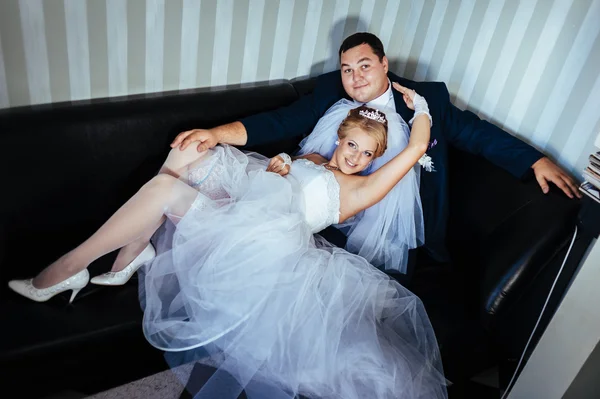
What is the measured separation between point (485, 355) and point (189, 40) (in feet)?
5.42

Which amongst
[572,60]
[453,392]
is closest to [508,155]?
[572,60]

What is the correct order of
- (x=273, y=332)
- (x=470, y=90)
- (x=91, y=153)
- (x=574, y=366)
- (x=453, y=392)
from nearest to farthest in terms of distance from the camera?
(x=273, y=332), (x=574, y=366), (x=91, y=153), (x=453, y=392), (x=470, y=90)

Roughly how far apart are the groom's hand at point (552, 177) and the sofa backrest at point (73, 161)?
1.20m

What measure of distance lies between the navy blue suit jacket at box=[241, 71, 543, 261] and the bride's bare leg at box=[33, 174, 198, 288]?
426 mm

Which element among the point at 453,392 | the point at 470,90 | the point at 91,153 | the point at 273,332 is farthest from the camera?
the point at 470,90

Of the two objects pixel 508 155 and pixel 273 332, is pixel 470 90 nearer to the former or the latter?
pixel 508 155

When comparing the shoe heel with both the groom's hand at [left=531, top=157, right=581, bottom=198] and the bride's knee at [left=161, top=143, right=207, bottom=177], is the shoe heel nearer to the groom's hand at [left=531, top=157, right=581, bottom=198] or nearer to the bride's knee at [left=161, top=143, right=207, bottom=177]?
the bride's knee at [left=161, top=143, right=207, bottom=177]

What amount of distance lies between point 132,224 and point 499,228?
1.28 meters

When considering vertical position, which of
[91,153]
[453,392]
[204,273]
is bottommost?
[453,392]

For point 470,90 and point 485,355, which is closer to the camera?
point 485,355

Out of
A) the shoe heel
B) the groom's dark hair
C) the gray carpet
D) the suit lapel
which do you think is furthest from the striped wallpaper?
the gray carpet

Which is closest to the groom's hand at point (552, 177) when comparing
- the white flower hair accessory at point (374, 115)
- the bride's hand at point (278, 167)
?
the white flower hair accessory at point (374, 115)

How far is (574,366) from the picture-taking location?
185 cm

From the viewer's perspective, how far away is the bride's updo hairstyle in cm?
201
